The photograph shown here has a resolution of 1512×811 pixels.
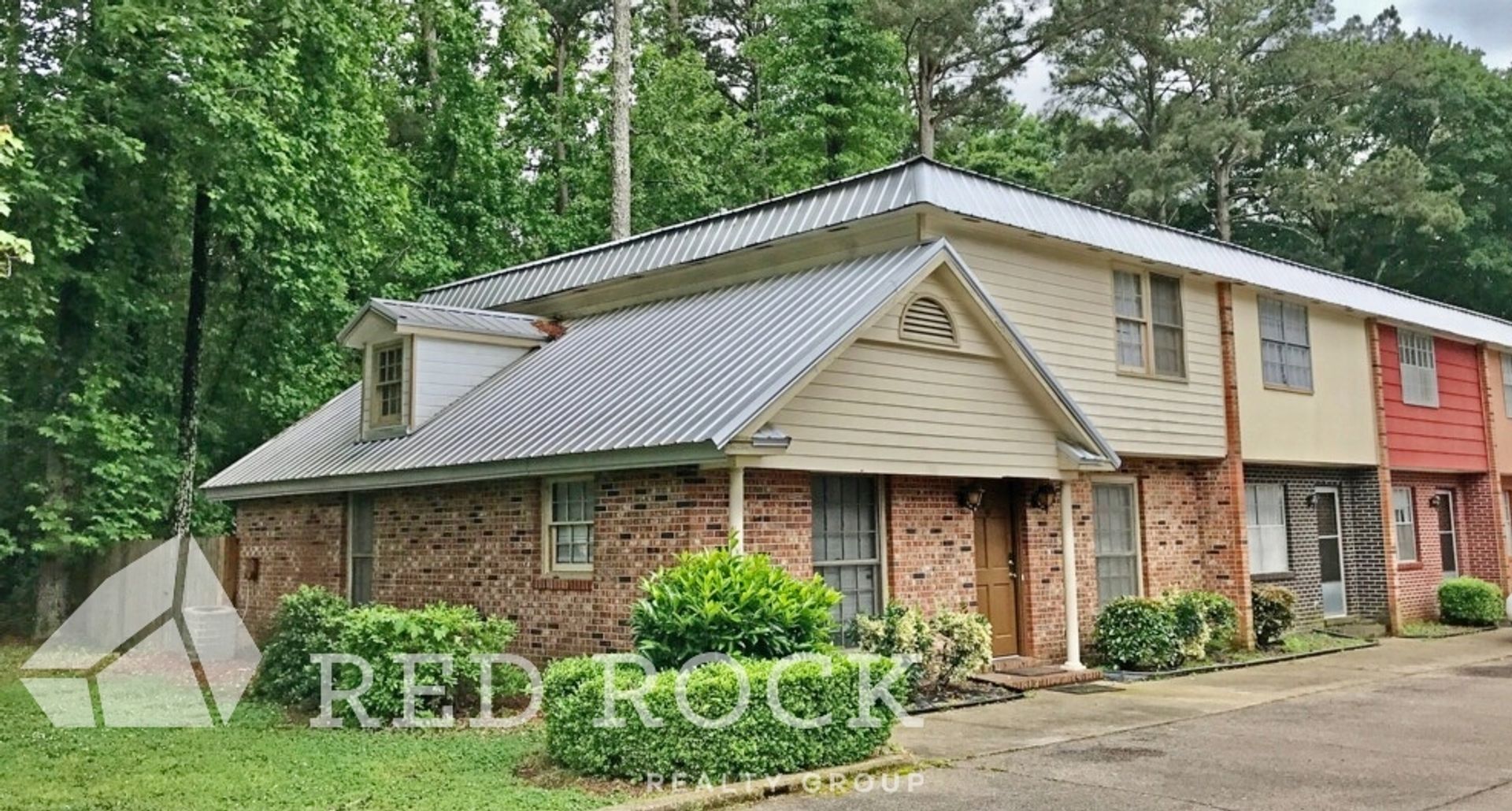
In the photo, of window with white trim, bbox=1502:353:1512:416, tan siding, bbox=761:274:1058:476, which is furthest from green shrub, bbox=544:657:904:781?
window with white trim, bbox=1502:353:1512:416

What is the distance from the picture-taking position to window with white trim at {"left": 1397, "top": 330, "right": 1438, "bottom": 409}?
63.9 ft

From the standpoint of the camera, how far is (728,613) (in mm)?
8109

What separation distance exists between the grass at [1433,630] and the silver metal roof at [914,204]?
497 cm

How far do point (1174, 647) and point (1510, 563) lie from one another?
478 inches

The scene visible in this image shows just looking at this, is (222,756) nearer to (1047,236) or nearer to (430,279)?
(1047,236)

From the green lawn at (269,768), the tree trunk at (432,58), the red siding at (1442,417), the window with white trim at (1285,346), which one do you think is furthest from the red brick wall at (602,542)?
the tree trunk at (432,58)

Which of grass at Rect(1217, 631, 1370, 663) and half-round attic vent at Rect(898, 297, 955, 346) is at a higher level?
half-round attic vent at Rect(898, 297, 955, 346)

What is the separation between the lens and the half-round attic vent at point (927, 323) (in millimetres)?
11180

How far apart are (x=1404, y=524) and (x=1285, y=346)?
536cm

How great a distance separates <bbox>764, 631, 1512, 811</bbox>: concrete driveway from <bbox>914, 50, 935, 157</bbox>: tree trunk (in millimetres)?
23125

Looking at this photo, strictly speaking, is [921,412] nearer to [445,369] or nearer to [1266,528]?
[445,369]

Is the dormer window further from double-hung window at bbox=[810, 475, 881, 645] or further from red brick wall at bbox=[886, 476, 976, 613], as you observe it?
red brick wall at bbox=[886, 476, 976, 613]

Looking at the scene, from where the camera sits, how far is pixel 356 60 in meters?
21.9

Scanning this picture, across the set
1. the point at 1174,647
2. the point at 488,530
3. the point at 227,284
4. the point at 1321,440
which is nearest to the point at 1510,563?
the point at 1321,440
